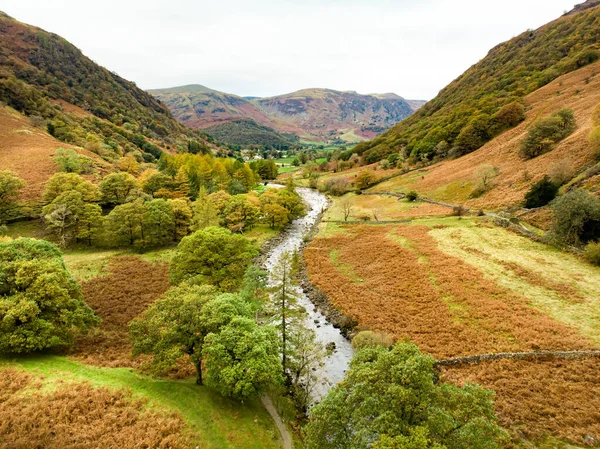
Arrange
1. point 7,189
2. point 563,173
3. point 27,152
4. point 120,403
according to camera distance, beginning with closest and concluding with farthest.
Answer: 1. point 120,403
2. point 563,173
3. point 7,189
4. point 27,152

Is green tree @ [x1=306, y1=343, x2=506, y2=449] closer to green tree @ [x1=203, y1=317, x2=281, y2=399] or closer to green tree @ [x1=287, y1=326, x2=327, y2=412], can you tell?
green tree @ [x1=203, y1=317, x2=281, y2=399]

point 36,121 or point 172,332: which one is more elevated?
point 36,121

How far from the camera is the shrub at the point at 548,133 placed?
6906cm

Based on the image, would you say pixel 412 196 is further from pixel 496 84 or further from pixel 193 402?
pixel 496 84

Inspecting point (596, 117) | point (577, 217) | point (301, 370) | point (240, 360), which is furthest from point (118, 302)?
point (596, 117)

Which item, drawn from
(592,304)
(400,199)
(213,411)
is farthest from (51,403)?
(400,199)


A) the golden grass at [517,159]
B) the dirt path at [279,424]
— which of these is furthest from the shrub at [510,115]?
the dirt path at [279,424]

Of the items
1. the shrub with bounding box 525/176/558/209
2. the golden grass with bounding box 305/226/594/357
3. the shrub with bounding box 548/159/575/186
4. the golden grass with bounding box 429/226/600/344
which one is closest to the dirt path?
the golden grass with bounding box 305/226/594/357

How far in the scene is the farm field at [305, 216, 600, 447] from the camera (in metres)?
22.8

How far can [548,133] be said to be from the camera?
69.6m

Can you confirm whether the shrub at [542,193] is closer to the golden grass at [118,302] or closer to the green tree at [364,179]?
the green tree at [364,179]

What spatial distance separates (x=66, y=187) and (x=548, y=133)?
106167 millimetres

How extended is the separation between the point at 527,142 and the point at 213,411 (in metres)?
85.3

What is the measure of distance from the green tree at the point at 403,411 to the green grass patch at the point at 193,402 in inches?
250
